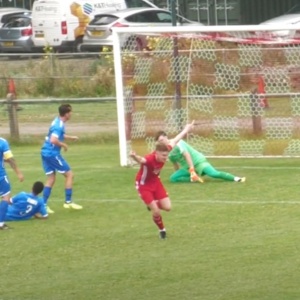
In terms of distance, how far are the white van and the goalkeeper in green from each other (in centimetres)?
2172

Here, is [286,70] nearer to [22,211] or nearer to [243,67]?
[243,67]

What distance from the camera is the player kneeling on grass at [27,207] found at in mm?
17047

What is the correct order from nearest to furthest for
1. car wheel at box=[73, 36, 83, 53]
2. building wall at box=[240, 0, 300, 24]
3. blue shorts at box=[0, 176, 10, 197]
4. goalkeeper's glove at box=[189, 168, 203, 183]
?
blue shorts at box=[0, 176, 10, 197], goalkeeper's glove at box=[189, 168, 203, 183], car wheel at box=[73, 36, 83, 53], building wall at box=[240, 0, 300, 24]

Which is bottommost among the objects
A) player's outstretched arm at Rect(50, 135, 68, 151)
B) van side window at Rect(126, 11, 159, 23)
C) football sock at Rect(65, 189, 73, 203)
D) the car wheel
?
the car wheel

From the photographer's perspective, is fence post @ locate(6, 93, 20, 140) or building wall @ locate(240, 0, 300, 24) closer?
fence post @ locate(6, 93, 20, 140)

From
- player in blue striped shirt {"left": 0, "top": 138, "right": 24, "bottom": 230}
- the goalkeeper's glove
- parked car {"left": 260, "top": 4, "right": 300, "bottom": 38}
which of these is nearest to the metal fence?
parked car {"left": 260, "top": 4, "right": 300, "bottom": 38}

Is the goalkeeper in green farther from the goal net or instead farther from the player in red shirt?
the player in red shirt

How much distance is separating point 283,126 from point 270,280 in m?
10.3

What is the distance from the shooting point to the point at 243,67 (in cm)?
2283

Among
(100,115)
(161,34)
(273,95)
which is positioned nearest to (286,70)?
(273,95)

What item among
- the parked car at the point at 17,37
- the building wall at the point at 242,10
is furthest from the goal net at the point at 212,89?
the building wall at the point at 242,10

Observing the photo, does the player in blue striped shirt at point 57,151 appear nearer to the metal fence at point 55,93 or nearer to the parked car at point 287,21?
the parked car at point 287,21

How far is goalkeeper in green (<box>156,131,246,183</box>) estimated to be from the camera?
769 inches

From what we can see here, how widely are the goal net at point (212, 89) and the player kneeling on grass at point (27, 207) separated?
5.12 m
